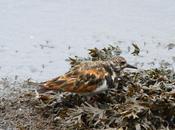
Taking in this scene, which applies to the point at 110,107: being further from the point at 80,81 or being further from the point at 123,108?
the point at 80,81

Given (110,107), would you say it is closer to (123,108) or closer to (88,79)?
(123,108)

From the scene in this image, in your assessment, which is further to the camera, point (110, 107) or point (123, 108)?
point (110, 107)

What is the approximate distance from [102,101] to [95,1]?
3301 mm

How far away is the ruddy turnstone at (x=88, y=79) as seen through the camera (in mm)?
5027

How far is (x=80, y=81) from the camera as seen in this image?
5.05m

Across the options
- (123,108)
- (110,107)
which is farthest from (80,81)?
(123,108)

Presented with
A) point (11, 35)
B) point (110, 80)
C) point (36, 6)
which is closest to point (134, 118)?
point (110, 80)

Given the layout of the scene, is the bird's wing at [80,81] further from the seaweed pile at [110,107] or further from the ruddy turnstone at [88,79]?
the seaweed pile at [110,107]

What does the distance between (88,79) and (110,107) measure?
1.03ft

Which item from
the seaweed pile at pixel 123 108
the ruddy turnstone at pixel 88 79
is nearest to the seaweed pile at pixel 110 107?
the seaweed pile at pixel 123 108

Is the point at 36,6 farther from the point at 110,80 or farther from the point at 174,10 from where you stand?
the point at 110,80

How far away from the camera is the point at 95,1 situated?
8.25 m

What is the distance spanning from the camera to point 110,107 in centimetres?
503

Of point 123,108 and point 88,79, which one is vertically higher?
point 88,79
